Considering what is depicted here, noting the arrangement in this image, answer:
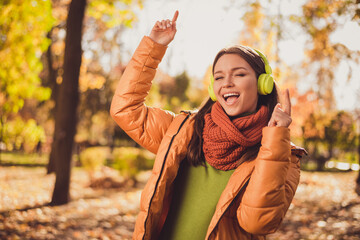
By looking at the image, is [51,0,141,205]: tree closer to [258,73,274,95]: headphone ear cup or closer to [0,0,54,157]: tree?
[0,0,54,157]: tree

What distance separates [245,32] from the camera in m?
8.20

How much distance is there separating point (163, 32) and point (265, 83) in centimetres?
87

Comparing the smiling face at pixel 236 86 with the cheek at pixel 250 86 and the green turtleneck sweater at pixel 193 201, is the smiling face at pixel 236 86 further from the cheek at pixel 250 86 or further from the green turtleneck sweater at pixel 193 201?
the green turtleneck sweater at pixel 193 201

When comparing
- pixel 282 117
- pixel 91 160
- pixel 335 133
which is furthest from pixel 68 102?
pixel 335 133

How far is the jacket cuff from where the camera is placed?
5.55 ft

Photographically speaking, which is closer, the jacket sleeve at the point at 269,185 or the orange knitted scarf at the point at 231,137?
the jacket sleeve at the point at 269,185

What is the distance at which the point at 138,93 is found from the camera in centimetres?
223

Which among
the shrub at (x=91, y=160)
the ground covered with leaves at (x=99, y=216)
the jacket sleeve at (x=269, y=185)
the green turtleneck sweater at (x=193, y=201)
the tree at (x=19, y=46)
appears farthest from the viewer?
the shrub at (x=91, y=160)

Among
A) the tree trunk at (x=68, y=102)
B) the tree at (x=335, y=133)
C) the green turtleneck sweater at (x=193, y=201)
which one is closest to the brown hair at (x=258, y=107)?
the green turtleneck sweater at (x=193, y=201)

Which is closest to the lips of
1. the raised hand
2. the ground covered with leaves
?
the raised hand

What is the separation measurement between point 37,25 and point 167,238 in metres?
7.08

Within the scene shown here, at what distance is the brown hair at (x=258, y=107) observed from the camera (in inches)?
80.7

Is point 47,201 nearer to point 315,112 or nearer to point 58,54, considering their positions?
point 58,54

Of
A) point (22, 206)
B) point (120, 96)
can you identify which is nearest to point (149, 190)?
point (120, 96)
